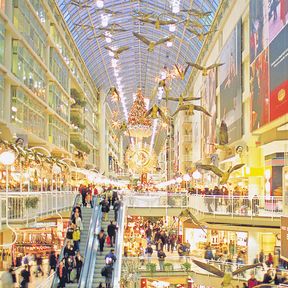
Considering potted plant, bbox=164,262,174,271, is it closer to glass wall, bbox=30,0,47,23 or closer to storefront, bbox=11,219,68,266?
storefront, bbox=11,219,68,266

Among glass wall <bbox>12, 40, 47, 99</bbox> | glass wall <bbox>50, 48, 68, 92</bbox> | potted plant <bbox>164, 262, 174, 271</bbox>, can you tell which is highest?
glass wall <bbox>50, 48, 68, 92</bbox>

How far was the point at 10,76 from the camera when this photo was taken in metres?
30.3

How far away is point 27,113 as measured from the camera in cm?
3556

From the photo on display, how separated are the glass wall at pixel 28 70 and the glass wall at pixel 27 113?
80 centimetres

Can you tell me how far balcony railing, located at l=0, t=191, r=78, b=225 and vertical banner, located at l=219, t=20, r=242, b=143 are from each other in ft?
44.7

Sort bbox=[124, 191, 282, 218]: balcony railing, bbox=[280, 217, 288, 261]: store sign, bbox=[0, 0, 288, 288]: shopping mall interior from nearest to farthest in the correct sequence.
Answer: bbox=[280, 217, 288, 261]: store sign, bbox=[0, 0, 288, 288]: shopping mall interior, bbox=[124, 191, 282, 218]: balcony railing

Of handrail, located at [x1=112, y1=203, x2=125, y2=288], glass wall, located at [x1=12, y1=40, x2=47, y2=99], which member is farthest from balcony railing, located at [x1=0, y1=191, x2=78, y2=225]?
glass wall, located at [x1=12, y1=40, x2=47, y2=99]

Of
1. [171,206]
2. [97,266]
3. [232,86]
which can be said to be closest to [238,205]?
[97,266]

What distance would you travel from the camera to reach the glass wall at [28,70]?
105ft

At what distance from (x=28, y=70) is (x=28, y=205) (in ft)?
56.2

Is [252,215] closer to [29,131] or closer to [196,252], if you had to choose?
[196,252]

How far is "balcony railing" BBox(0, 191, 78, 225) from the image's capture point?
61.4ft

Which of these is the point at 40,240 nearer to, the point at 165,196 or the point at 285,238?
the point at 165,196

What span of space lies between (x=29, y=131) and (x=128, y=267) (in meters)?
13.5
